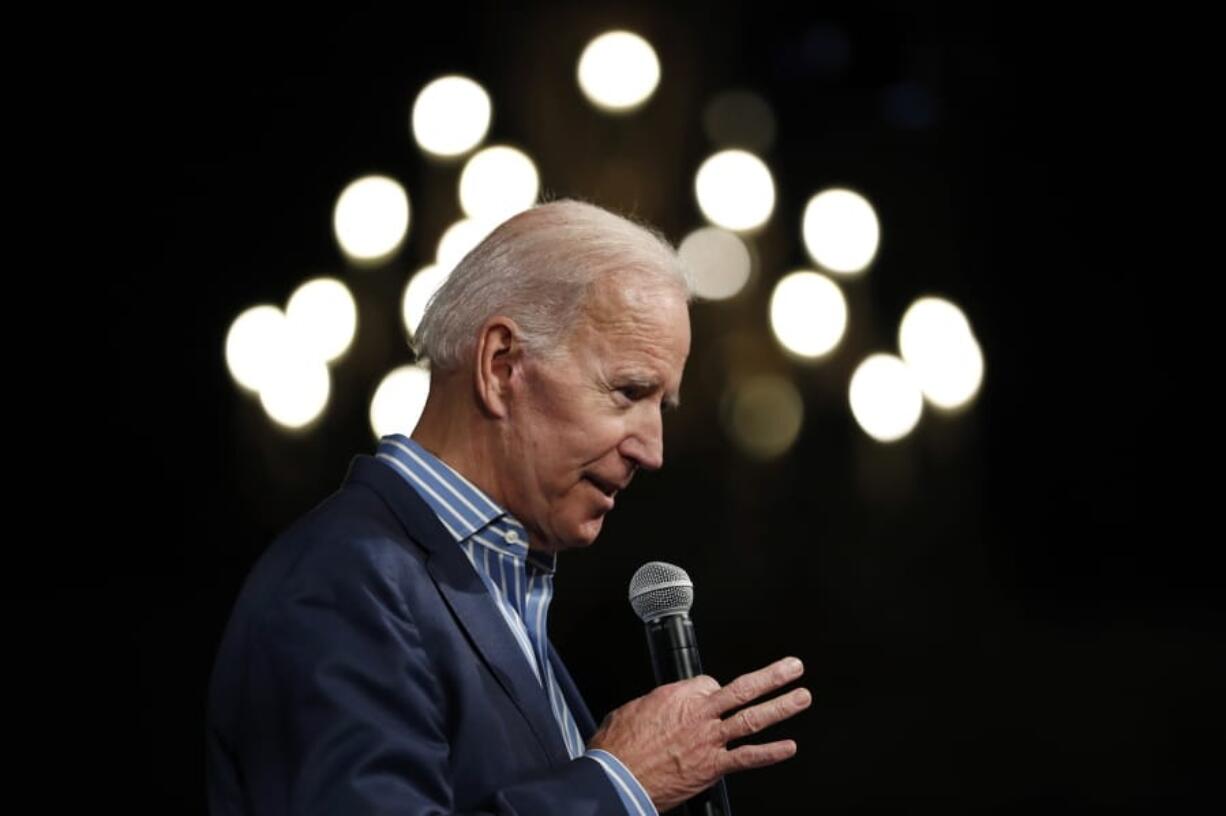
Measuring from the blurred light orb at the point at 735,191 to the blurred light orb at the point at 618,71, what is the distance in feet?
1.02

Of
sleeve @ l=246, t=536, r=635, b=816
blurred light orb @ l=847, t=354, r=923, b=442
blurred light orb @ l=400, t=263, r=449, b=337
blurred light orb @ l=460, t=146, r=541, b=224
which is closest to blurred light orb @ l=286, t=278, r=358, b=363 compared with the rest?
blurred light orb @ l=400, t=263, r=449, b=337

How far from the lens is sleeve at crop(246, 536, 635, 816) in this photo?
1389 millimetres

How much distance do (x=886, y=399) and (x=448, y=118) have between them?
5.16ft

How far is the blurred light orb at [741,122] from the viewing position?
487 centimetres

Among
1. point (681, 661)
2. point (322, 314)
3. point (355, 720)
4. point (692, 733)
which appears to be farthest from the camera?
point (322, 314)

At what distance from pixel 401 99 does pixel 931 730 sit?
7.79 ft

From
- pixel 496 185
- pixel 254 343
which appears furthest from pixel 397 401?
pixel 496 185

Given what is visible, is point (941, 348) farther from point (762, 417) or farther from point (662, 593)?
point (662, 593)

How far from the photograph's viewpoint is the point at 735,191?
4859mm

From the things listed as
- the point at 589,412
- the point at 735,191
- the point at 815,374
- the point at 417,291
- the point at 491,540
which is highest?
the point at 735,191

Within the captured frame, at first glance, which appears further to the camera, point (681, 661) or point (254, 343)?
point (254, 343)

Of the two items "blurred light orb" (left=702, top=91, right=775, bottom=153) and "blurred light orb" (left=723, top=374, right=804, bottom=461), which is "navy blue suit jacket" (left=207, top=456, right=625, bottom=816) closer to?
"blurred light orb" (left=723, top=374, right=804, bottom=461)

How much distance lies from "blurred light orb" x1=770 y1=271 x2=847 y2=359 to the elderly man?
122 inches

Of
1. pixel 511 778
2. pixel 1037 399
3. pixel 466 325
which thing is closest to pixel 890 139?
pixel 1037 399
